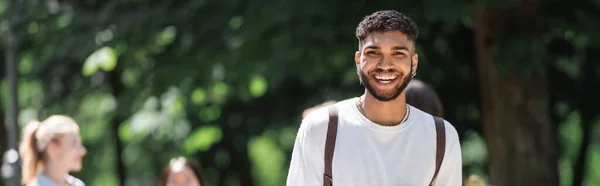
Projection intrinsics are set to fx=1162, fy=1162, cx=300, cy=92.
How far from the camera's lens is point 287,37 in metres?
8.87

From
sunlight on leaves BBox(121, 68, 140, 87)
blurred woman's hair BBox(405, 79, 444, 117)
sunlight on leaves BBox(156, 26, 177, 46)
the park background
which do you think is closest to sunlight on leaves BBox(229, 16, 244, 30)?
the park background

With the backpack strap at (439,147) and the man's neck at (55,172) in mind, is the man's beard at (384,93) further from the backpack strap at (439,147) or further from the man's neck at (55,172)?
the man's neck at (55,172)

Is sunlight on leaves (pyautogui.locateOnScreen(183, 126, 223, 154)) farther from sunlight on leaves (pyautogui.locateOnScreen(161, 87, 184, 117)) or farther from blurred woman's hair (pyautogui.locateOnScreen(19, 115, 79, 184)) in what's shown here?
blurred woman's hair (pyautogui.locateOnScreen(19, 115, 79, 184))

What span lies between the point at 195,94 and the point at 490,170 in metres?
2.82

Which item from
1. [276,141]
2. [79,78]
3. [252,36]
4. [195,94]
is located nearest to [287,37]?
[252,36]

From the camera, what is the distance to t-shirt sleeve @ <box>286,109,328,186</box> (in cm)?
337

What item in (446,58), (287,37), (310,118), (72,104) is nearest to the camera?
(310,118)

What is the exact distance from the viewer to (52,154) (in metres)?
5.57

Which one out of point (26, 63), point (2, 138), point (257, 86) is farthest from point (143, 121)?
point (2, 138)

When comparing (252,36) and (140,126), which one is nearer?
(252,36)

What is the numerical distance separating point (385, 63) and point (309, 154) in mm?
344

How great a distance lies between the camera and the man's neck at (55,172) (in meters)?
5.54

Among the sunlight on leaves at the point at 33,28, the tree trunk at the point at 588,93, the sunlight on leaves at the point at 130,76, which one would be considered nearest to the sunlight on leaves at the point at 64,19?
the sunlight on leaves at the point at 33,28

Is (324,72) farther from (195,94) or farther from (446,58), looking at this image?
(446,58)
